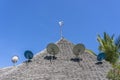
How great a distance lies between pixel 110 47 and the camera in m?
23.2

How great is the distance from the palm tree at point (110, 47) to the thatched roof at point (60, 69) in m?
1.92

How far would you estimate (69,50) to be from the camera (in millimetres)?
21719

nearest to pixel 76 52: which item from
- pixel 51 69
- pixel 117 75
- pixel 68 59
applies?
pixel 68 59

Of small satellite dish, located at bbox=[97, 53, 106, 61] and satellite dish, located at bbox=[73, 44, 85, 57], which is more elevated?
satellite dish, located at bbox=[73, 44, 85, 57]

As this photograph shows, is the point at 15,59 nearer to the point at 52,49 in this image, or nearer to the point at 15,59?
the point at 15,59

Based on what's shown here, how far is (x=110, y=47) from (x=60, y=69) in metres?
4.73

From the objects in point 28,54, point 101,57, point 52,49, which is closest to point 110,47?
point 101,57

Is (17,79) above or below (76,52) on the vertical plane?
below

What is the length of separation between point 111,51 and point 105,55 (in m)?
1.69

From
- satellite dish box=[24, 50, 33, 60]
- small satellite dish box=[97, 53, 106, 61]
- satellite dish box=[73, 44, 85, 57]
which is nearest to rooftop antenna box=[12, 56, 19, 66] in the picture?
satellite dish box=[24, 50, 33, 60]

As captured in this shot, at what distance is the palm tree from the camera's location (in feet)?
75.2

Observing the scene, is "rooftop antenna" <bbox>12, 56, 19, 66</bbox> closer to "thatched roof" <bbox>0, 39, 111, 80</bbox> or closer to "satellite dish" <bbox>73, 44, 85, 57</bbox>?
"thatched roof" <bbox>0, 39, 111, 80</bbox>

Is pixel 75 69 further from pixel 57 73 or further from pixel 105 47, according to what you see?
pixel 105 47

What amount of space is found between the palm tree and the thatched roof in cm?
192
